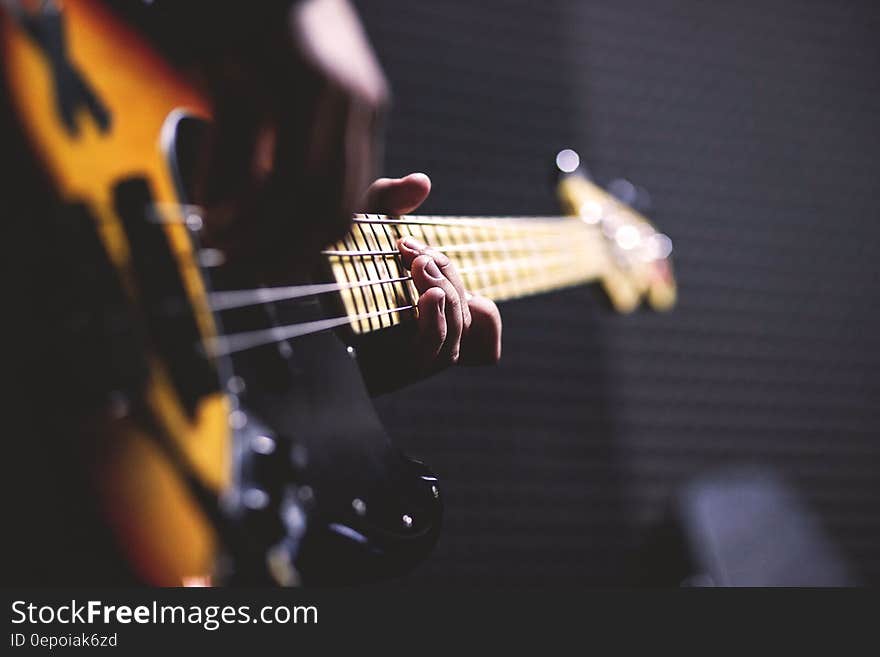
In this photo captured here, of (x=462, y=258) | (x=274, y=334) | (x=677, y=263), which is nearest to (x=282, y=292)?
(x=274, y=334)

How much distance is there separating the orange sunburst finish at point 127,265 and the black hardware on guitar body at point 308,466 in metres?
0.01

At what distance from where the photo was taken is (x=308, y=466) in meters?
0.41

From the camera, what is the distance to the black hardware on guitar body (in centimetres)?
37

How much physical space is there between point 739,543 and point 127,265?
1.15m

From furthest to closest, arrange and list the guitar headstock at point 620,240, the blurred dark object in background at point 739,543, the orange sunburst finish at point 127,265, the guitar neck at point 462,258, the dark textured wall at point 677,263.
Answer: the dark textured wall at point 677,263 < the blurred dark object in background at point 739,543 < the guitar headstock at point 620,240 < the guitar neck at point 462,258 < the orange sunburst finish at point 127,265

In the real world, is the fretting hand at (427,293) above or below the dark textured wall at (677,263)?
above

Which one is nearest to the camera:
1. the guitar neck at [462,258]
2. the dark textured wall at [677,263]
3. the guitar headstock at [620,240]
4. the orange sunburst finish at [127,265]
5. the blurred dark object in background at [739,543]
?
the orange sunburst finish at [127,265]

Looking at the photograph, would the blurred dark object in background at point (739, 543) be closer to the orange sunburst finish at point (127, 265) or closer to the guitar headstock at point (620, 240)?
the guitar headstock at point (620, 240)

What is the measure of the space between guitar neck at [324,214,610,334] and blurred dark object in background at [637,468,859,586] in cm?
57

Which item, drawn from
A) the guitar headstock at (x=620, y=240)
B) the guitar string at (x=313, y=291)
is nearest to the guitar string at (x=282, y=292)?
the guitar string at (x=313, y=291)

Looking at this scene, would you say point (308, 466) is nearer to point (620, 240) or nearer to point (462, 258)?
point (462, 258)

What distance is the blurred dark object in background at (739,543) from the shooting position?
1229 mm

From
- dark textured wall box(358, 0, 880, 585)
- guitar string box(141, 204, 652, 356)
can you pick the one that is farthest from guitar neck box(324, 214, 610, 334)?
dark textured wall box(358, 0, 880, 585)

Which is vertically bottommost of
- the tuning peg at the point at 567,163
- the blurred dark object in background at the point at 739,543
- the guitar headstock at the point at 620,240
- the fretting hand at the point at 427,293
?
the blurred dark object in background at the point at 739,543
